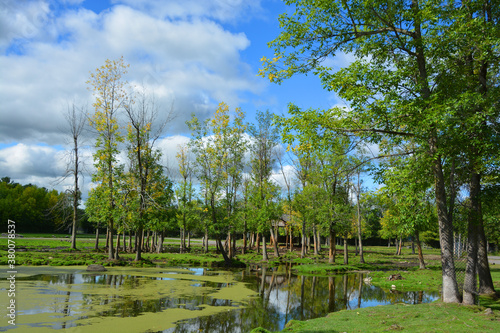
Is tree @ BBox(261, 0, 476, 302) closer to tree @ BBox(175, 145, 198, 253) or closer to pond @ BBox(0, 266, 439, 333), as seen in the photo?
pond @ BBox(0, 266, 439, 333)

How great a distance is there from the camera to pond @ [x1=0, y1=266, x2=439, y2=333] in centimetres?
1033

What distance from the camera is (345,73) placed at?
39.7ft

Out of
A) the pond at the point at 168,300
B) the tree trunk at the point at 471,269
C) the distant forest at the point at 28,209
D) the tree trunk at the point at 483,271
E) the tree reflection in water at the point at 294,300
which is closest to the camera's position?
the pond at the point at 168,300

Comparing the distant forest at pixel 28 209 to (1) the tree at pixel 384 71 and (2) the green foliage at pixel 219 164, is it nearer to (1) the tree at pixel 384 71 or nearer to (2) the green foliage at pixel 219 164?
(2) the green foliage at pixel 219 164

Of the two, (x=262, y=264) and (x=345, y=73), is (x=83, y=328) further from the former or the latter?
(x=262, y=264)

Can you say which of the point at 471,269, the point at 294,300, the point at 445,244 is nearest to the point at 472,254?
the point at 471,269

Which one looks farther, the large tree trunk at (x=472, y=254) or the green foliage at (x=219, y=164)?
the green foliage at (x=219, y=164)

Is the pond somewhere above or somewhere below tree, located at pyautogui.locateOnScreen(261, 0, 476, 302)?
below

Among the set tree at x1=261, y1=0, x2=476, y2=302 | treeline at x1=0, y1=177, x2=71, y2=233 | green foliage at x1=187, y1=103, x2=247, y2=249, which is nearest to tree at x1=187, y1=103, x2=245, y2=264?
green foliage at x1=187, y1=103, x2=247, y2=249

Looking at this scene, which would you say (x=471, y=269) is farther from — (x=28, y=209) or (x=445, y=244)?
(x=28, y=209)

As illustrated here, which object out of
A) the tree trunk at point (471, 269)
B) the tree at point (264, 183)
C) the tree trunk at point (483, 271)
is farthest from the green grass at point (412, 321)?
the tree at point (264, 183)

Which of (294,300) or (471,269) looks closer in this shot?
(471,269)

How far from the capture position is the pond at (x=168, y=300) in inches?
407

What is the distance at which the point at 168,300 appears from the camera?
46.1 ft
